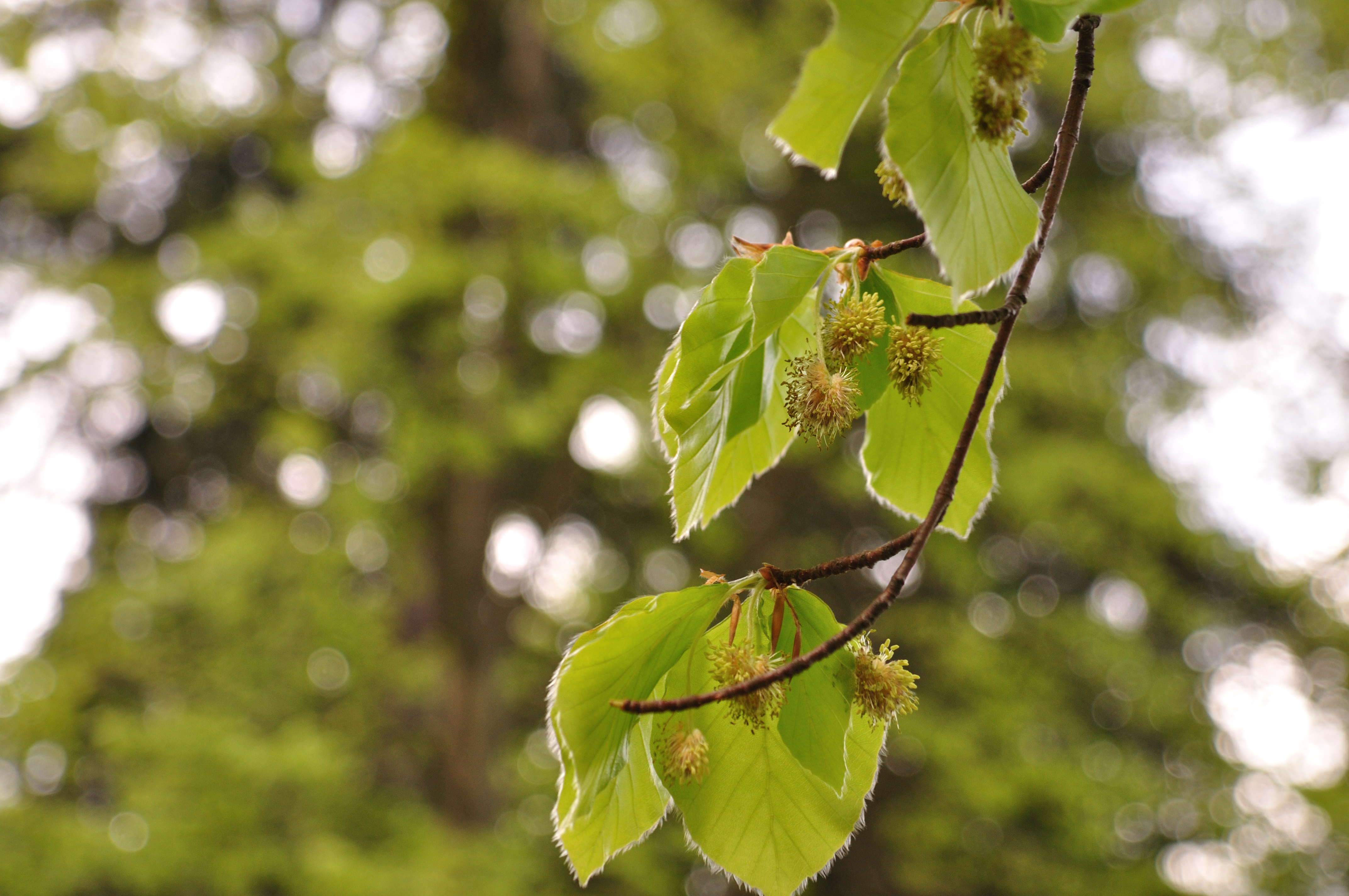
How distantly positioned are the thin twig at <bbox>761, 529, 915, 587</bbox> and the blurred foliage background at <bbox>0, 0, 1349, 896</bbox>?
345 centimetres

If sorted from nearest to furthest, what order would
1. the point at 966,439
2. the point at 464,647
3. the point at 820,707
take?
1. the point at 966,439
2. the point at 820,707
3. the point at 464,647

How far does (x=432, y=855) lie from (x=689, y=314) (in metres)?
4.08

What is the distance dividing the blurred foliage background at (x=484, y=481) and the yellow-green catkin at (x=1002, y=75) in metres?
3.63

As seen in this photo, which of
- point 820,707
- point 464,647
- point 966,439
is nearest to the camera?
point 966,439

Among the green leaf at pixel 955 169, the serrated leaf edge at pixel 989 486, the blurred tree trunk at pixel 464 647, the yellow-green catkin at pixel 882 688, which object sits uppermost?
the green leaf at pixel 955 169

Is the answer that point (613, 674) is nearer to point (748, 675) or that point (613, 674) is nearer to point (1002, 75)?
point (748, 675)

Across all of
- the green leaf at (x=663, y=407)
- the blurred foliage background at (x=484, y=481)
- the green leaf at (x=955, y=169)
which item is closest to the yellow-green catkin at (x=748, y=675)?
the green leaf at (x=663, y=407)

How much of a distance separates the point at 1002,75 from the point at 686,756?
0.40m

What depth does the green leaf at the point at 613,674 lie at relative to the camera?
19.8 inches

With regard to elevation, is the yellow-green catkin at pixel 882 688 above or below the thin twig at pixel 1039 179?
below

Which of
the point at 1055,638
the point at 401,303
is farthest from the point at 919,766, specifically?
the point at 401,303

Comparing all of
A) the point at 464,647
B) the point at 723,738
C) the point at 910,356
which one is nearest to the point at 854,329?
the point at 910,356

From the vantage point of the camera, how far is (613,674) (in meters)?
0.52

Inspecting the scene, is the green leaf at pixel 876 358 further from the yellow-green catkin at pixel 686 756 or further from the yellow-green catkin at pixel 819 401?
the yellow-green catkin at pixel 686 756
